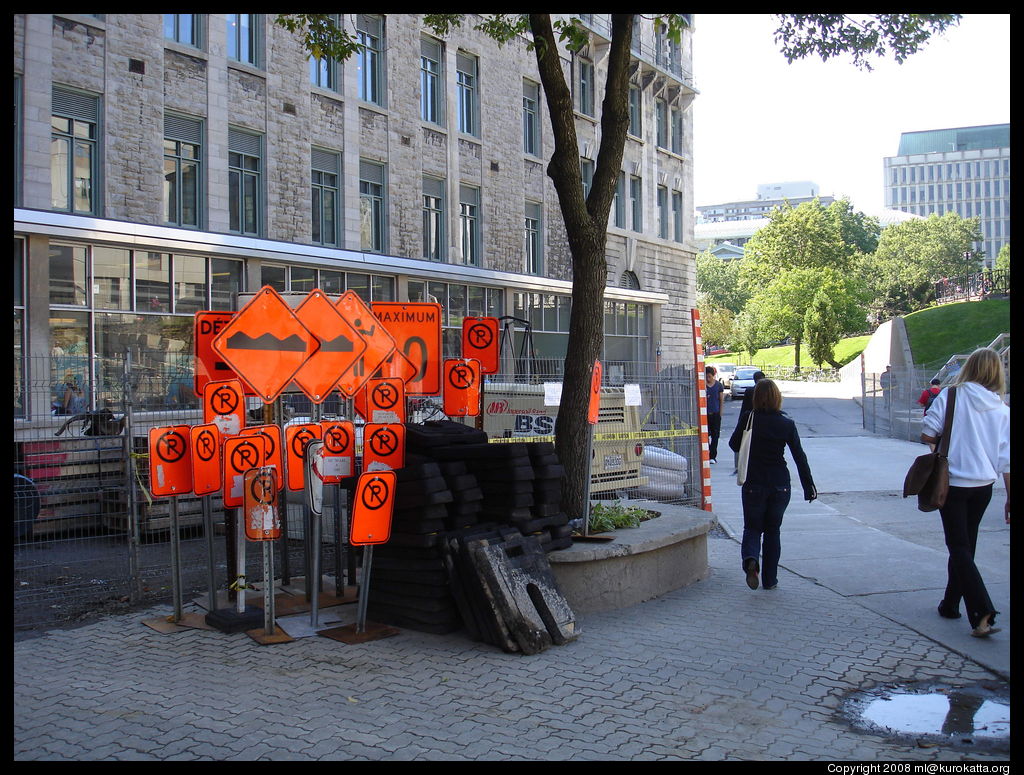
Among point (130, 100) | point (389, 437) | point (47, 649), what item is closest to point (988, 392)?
point (389, 437)

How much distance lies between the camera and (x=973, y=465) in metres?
6.47

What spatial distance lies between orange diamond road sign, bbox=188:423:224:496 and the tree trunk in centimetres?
308

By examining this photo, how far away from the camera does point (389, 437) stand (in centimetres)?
710

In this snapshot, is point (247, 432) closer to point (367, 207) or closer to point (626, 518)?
point (626, 518)

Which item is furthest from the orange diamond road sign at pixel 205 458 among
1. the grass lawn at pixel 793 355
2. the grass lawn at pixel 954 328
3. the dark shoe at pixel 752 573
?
the grass lawn at pixel 793 355

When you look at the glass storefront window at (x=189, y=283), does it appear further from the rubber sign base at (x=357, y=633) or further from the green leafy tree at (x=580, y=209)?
the rubber sign base at (x=357, y=633)

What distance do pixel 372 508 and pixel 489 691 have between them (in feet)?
5.38

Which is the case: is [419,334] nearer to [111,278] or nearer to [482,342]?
[482,342]

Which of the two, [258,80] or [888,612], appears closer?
[888,612]

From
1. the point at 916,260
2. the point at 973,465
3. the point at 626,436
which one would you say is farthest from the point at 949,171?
the point at 973,465

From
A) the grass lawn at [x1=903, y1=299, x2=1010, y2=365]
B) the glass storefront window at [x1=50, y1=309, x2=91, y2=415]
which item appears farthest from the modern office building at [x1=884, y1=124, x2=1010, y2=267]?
the glass storefront window at [x1=50, y1=309, x2=91, y2=415]

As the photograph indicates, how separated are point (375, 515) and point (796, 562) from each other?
4.83 m

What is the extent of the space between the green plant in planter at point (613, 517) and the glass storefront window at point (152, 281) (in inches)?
517

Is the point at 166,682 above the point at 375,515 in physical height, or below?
below
